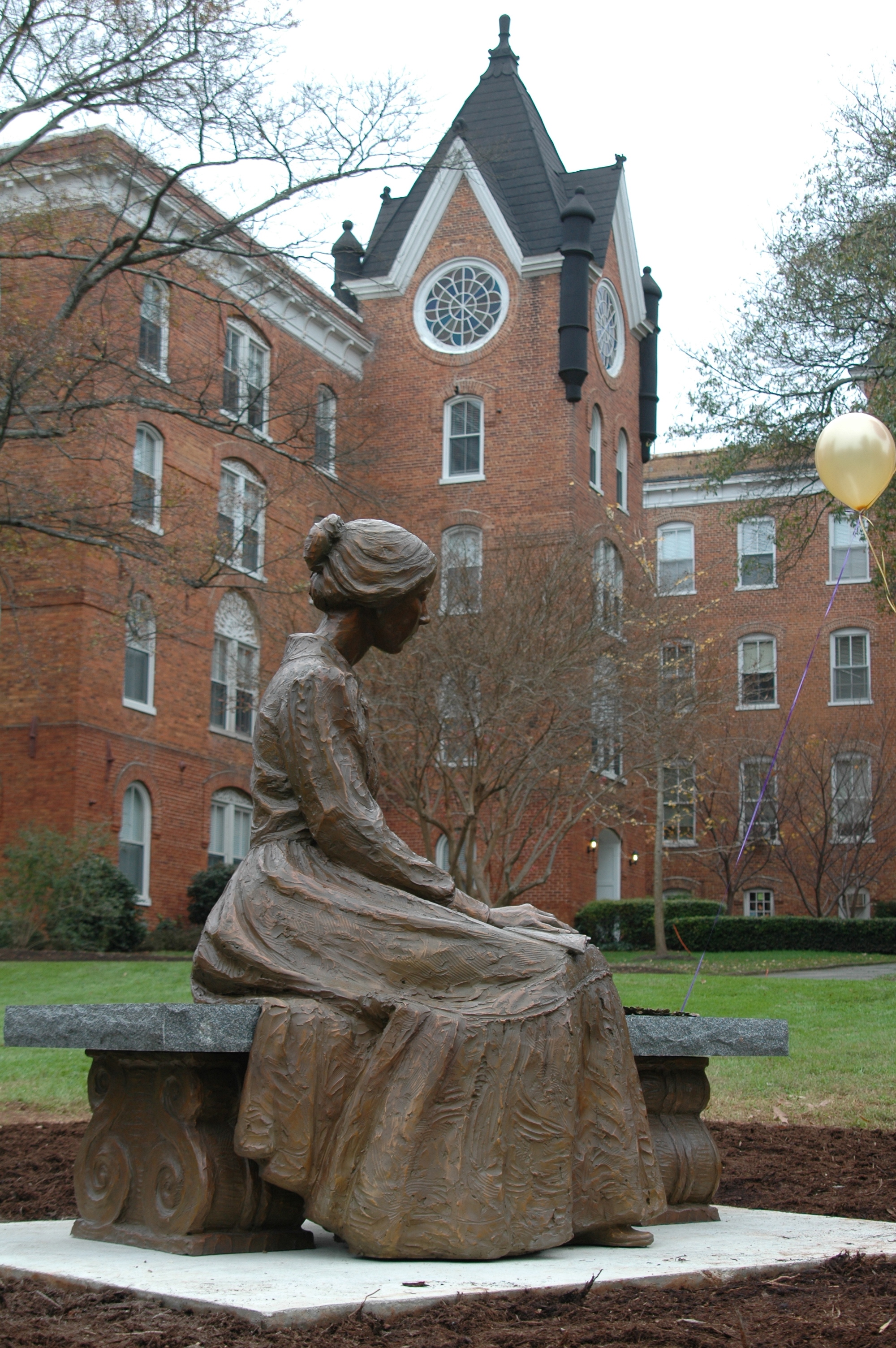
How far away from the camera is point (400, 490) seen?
3366cm

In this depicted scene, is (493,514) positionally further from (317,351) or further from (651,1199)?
(651,1199)

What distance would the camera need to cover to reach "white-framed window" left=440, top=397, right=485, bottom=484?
33.2 m

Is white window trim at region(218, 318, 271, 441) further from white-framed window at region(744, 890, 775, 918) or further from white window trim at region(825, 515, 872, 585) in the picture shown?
white-framed window at region(744, 890, 775, 918)

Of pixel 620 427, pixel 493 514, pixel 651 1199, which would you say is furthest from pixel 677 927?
pixel 651 1199

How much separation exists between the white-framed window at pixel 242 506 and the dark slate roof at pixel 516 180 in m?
6.96

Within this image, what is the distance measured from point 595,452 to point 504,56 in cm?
1102

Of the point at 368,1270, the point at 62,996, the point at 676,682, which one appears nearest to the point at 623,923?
the point at 676,682

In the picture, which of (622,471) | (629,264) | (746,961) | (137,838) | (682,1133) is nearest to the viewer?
(682,1133)

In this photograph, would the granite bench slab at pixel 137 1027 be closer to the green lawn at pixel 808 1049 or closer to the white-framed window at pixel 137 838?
the green lawn at pixel 808 1049

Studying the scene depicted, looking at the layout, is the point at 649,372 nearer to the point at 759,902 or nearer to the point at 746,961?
the point at 759,902

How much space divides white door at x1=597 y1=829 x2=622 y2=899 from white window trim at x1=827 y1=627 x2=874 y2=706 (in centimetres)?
866

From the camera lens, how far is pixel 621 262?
35812 millimetres

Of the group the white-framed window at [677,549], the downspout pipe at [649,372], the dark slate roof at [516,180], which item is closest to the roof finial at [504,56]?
the dark slate roof at [516,180]

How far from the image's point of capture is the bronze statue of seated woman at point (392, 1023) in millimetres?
4344
